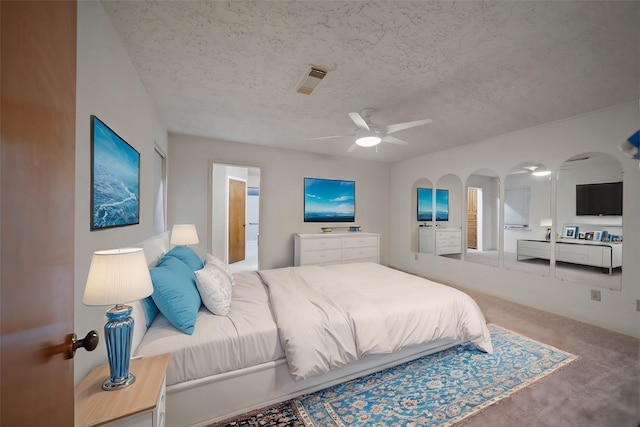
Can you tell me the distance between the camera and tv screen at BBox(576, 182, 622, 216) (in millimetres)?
2918

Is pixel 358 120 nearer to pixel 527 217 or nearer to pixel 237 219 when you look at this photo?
pixel 527 217

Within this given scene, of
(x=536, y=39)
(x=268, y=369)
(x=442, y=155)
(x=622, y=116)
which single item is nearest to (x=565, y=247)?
(x=622, y=116)

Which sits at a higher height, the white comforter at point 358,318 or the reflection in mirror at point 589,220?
the reflection in mirror at point 589,220

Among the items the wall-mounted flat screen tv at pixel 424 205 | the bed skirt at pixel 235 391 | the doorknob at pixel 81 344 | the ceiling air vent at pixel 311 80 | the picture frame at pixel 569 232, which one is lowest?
the bed skirt at pixel 235 391

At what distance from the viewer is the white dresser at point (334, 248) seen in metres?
4.65

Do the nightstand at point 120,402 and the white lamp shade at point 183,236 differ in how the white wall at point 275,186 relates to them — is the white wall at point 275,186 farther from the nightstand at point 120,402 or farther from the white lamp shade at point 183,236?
the nightstand at point 120,402

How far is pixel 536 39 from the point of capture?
1.72 m

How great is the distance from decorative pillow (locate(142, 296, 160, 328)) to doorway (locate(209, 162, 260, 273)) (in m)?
2.61

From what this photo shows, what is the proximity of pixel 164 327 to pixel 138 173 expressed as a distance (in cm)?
128

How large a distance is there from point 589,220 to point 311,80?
13.2ft

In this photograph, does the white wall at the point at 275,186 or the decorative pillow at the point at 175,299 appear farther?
the white wall at the point at 275,186

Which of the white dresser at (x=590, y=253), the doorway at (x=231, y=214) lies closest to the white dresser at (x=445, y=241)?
the white dresser at (x=590, y=253)

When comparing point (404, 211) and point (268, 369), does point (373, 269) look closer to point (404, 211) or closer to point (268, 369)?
→ point (268, 369)

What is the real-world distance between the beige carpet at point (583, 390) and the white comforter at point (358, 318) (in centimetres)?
52
